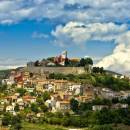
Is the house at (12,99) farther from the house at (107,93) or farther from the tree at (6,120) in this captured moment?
the house at (107,93)

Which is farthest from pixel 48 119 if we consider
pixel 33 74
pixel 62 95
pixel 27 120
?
pixel 33 74

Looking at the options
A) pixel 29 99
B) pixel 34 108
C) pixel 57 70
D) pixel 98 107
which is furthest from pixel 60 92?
pixel 98 107

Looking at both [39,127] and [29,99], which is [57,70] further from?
[39,127]

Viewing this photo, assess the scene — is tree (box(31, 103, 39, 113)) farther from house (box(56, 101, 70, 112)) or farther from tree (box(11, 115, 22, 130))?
tree (box(11, 115, 22, 130))

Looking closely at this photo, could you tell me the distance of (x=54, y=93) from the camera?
2672 inches

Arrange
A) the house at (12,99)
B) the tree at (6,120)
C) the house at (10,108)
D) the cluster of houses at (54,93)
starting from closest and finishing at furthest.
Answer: the tree at (6,120) → the house at (10,108) → the cluster of houses at (54,93) → the house at (12,99)

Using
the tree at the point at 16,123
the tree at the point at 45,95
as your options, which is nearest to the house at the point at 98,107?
the tree at the point at 45,95

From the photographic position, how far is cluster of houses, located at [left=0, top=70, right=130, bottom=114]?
6122 cm

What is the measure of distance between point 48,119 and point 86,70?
66.2ft

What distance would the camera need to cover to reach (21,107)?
62.0 meters

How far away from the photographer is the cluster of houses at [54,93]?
61216mm

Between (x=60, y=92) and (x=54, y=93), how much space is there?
3.13 ft

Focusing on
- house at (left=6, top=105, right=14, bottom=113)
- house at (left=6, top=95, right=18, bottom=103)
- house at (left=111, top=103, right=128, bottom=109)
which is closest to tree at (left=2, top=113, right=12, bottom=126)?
house at (left=6, top=105, right=14, bottom=113)

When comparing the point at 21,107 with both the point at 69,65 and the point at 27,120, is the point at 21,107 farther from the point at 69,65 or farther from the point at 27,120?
the point at 69,65
